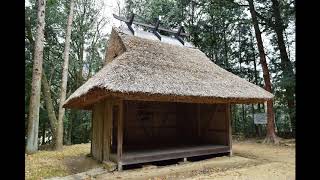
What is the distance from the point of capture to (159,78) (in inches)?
309

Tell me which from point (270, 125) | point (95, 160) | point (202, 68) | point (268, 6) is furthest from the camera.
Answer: point (268, 6)

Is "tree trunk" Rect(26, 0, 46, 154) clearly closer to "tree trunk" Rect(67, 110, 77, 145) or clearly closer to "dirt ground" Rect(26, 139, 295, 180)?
"dirt ground" Rect(26, 139, 295, 180)

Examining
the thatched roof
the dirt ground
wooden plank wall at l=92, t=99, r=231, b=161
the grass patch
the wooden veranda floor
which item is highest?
the thatched roof

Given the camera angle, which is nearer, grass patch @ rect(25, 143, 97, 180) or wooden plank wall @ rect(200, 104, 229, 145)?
grass patch @ rect(25, 143, 97, 180)

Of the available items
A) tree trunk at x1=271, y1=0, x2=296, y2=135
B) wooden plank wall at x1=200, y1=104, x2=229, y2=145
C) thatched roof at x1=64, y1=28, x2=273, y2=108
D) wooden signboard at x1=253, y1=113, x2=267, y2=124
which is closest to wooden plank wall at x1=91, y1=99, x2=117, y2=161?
thatched roof at x1=64, y1=28, x2=273, y2=108

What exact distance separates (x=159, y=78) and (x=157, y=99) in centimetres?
77

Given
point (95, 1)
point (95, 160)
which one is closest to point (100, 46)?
point (95, 1)

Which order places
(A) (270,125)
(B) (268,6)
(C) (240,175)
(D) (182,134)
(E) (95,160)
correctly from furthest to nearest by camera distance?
(B) (268,6)
(A) (270,125)
(D) (182,134)
(E) (95,160)
(C) (240,175)

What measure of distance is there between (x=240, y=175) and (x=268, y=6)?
11.5 metres

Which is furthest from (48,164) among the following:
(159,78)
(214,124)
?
(214,124)

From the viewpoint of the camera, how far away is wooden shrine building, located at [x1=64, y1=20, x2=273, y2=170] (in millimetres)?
7219

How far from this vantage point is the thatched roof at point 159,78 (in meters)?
6.88

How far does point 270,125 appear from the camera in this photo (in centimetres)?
1295
